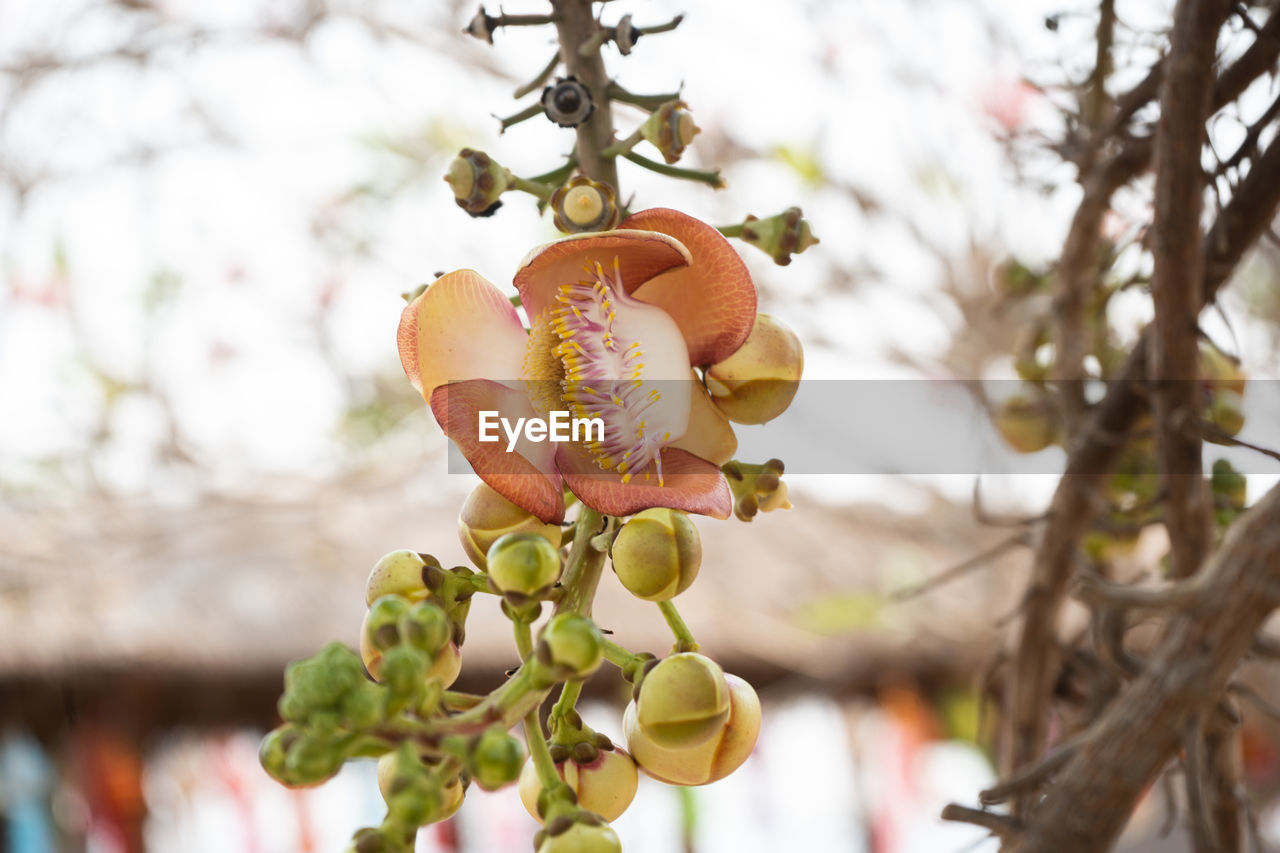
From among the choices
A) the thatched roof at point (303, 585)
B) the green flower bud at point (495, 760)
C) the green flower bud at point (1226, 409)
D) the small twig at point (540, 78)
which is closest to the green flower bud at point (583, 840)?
the green flower bud at point (495, 760)

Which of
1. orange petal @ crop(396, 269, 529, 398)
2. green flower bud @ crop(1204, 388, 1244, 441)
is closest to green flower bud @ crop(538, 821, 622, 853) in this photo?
orange petal @ crop(396, 269, 529, 398)

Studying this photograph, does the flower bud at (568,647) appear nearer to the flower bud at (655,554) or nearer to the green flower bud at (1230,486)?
the flower bud at (655,554)

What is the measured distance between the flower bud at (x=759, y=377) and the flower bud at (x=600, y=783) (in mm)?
113

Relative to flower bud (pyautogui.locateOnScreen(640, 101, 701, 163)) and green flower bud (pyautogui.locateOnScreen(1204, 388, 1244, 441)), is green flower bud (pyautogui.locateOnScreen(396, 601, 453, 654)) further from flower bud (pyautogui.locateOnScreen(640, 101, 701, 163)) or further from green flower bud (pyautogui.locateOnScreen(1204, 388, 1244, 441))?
green flower bud (pyautogui.locateOnScreen(1204, 388, 1244, 441))

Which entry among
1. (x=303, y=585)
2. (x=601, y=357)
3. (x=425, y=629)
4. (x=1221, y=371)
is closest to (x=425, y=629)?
(x=425, y=629)

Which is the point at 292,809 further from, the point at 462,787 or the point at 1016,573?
the point at 462,787

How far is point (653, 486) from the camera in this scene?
331 mm

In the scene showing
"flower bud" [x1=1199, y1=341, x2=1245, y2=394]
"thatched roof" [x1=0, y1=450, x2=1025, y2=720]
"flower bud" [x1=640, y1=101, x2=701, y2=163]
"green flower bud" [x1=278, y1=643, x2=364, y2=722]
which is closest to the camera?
"green flower bud" [x1=278, y1=643, x2=364, y2=722]

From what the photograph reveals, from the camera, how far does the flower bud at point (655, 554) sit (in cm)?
32

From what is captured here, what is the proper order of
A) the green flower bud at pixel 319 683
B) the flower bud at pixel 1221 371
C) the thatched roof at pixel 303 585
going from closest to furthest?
1. the green flower bud at pixel 319 683
2. the flower bud at pixel 1221 371
3. the thatched roof at pixel 303 585

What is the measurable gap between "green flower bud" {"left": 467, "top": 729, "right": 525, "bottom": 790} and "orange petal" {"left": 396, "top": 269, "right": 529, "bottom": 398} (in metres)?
0.13

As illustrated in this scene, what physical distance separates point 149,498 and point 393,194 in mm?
1324

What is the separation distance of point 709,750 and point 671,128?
0.19 metres

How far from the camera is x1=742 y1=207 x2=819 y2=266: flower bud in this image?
369 mm
